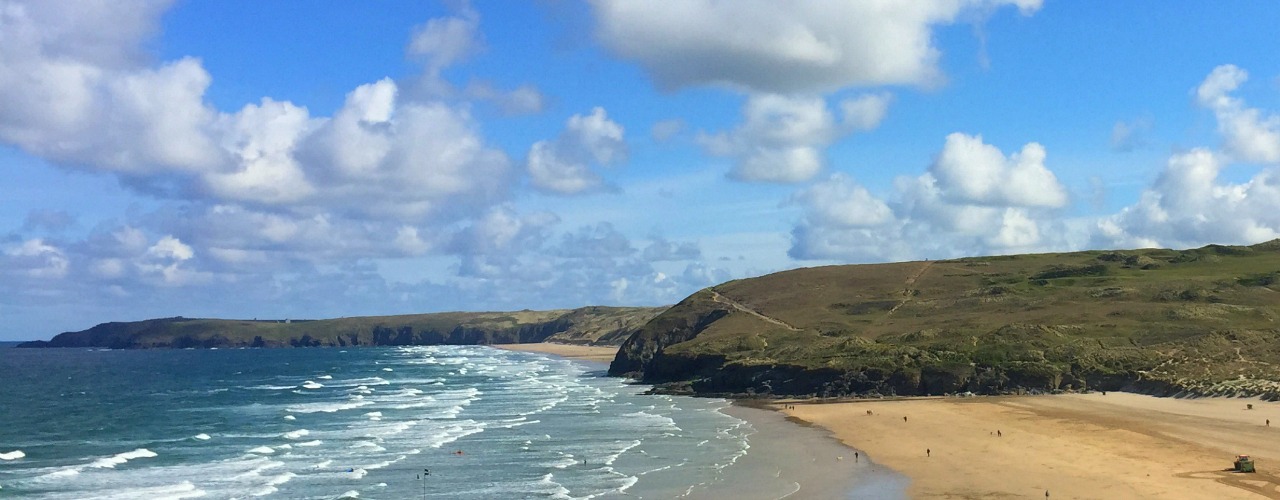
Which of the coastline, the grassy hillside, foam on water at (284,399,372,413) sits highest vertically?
the grassy hillside

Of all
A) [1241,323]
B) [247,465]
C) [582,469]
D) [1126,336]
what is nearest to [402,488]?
[582,469]

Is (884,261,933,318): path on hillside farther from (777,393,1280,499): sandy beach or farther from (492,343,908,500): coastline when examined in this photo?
(492,343,908,500): coastline

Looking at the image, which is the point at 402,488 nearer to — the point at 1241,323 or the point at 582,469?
the point at 582,469

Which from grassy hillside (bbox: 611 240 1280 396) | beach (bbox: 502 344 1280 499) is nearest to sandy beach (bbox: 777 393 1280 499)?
beach (bbox: 502 344 1280 499)

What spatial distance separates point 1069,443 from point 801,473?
16918 mm

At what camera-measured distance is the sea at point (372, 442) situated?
48.5 meters

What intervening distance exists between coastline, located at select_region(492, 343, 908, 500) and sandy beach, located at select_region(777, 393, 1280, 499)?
147cm

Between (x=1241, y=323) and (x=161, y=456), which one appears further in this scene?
(x=1241, y=323)

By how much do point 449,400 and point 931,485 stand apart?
65008 mm

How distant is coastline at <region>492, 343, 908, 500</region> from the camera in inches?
1725

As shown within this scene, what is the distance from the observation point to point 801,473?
4956 cm

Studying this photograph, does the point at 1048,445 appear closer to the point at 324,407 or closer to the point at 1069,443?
the point at 1069,443

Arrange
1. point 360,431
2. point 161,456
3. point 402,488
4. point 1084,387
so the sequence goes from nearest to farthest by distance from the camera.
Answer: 1. point 402,488
2. point 161,456
3. point 360,431
4. point 1084,387

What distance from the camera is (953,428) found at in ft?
209
